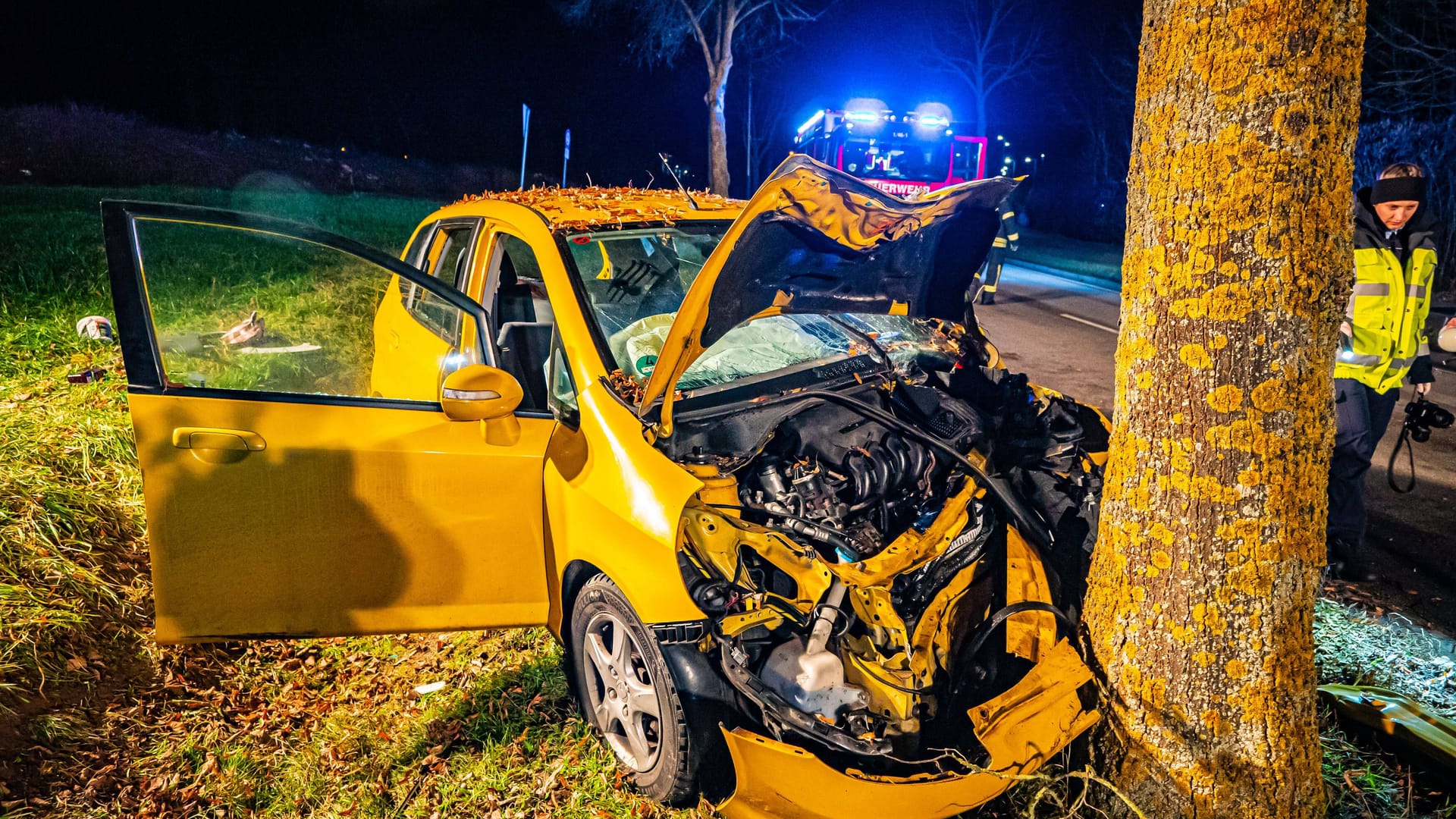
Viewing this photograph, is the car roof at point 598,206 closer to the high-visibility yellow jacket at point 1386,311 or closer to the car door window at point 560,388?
the car door window at point 560,388

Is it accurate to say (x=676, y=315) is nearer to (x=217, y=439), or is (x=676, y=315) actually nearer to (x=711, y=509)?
(x=711, y=509)

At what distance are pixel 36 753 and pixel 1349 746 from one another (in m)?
4.09

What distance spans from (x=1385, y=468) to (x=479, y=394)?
572 cm

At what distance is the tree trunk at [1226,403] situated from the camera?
6.12 ft

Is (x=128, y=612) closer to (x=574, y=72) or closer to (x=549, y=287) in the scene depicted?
(x=549, y=287)

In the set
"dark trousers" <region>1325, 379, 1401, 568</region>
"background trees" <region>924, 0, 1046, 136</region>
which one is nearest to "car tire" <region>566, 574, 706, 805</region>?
"dark trousers" <region>1325, 379, 1401, 568</region>

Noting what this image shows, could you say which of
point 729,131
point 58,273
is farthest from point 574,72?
point 58,273

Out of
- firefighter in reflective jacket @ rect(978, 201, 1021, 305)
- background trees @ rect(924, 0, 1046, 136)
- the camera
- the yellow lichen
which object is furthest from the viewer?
background trees @ rect(924, 0, 1046, 136)

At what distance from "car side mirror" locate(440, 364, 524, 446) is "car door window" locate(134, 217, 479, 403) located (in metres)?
0.26

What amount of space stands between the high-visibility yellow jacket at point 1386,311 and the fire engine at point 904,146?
12586 mm

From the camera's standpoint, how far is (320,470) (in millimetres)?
2621

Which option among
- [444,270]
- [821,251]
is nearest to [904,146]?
[444,270]

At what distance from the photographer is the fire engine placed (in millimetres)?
16047

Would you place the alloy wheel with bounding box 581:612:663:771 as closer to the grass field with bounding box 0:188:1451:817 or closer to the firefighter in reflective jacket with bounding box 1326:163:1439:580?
the grass field with bounding box 0:188:1451:817
